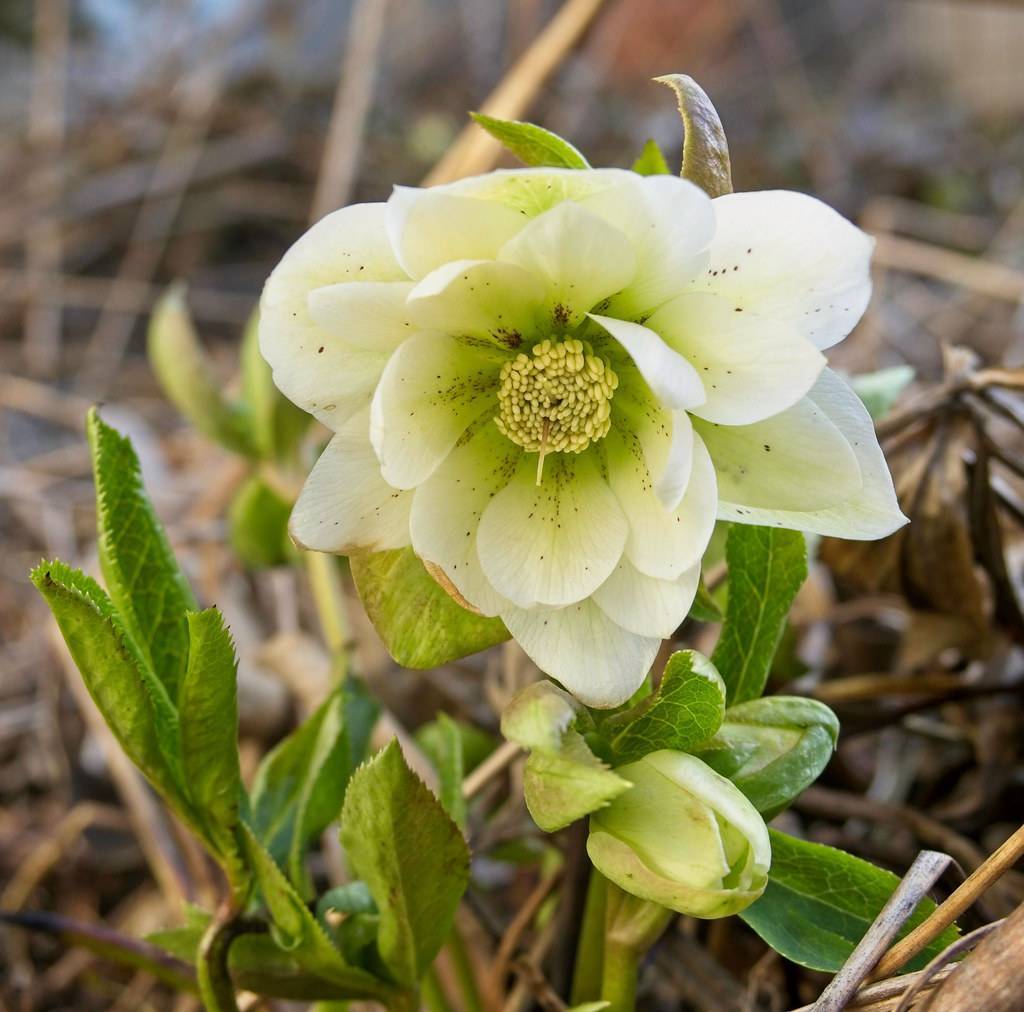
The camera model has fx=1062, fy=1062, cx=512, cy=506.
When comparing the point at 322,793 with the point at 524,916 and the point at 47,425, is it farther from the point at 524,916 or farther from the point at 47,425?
the point at 47,425

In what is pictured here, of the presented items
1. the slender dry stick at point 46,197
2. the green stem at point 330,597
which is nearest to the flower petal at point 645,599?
the green stem at point 330,597

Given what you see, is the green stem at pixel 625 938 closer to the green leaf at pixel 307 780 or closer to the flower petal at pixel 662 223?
the green leaf at pixel 307 780

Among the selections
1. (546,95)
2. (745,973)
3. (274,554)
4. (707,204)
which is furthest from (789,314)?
(546,95)

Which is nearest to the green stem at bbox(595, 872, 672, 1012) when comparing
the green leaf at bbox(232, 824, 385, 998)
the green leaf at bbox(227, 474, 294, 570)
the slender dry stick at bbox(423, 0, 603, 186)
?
the green leaf at bbox(232, 824, 385, 998)

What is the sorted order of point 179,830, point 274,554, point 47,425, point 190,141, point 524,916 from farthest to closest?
point 190,141 < point 47,425 < point 274,554 < point 179,830 < point 524,916

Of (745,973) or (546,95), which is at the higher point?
(745,973)

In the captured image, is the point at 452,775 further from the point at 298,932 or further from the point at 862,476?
the point at 862,476
